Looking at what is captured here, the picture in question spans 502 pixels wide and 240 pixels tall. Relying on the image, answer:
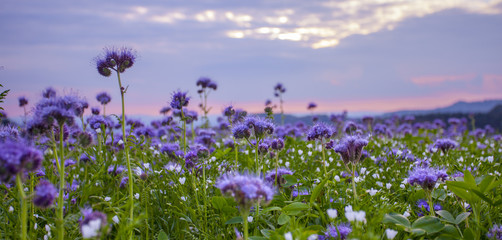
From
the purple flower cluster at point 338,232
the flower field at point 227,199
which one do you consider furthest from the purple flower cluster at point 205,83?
the purple flower cluster at point 338,232

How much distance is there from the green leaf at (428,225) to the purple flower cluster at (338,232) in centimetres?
52

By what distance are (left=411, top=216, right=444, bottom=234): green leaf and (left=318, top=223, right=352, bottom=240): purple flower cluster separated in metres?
0.52

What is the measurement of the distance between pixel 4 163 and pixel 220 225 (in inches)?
80.8

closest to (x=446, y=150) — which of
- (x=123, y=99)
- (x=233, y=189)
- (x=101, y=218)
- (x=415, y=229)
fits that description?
(x=415, y=229)

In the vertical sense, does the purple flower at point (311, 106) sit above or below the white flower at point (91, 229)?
above

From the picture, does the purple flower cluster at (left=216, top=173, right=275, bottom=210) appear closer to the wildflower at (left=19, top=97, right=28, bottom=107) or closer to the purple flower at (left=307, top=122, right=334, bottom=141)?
the purple flower at (left=307, top=122, right=334, bottom=141)

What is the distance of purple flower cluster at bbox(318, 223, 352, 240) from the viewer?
2.89 meters

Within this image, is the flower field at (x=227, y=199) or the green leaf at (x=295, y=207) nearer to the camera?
the flower field at (x=227, y=199)

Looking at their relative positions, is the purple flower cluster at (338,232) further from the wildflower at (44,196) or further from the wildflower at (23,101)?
the wildflower at (23,101)

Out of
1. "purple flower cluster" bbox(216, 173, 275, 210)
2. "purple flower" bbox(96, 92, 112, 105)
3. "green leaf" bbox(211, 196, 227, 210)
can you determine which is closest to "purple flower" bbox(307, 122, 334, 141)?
"green leaf" bbox(211, 196, 227, 210)

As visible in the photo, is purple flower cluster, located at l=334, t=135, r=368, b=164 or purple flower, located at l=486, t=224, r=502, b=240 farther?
purple flower cluster, located at l=334, t=135, r=368, b=164

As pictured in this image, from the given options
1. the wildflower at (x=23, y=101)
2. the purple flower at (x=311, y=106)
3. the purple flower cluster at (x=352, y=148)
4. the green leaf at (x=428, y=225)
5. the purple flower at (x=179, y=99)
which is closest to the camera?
the green leaf at (x=428, y=225)

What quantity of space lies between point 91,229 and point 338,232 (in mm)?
1749

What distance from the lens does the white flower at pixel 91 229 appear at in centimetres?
216
